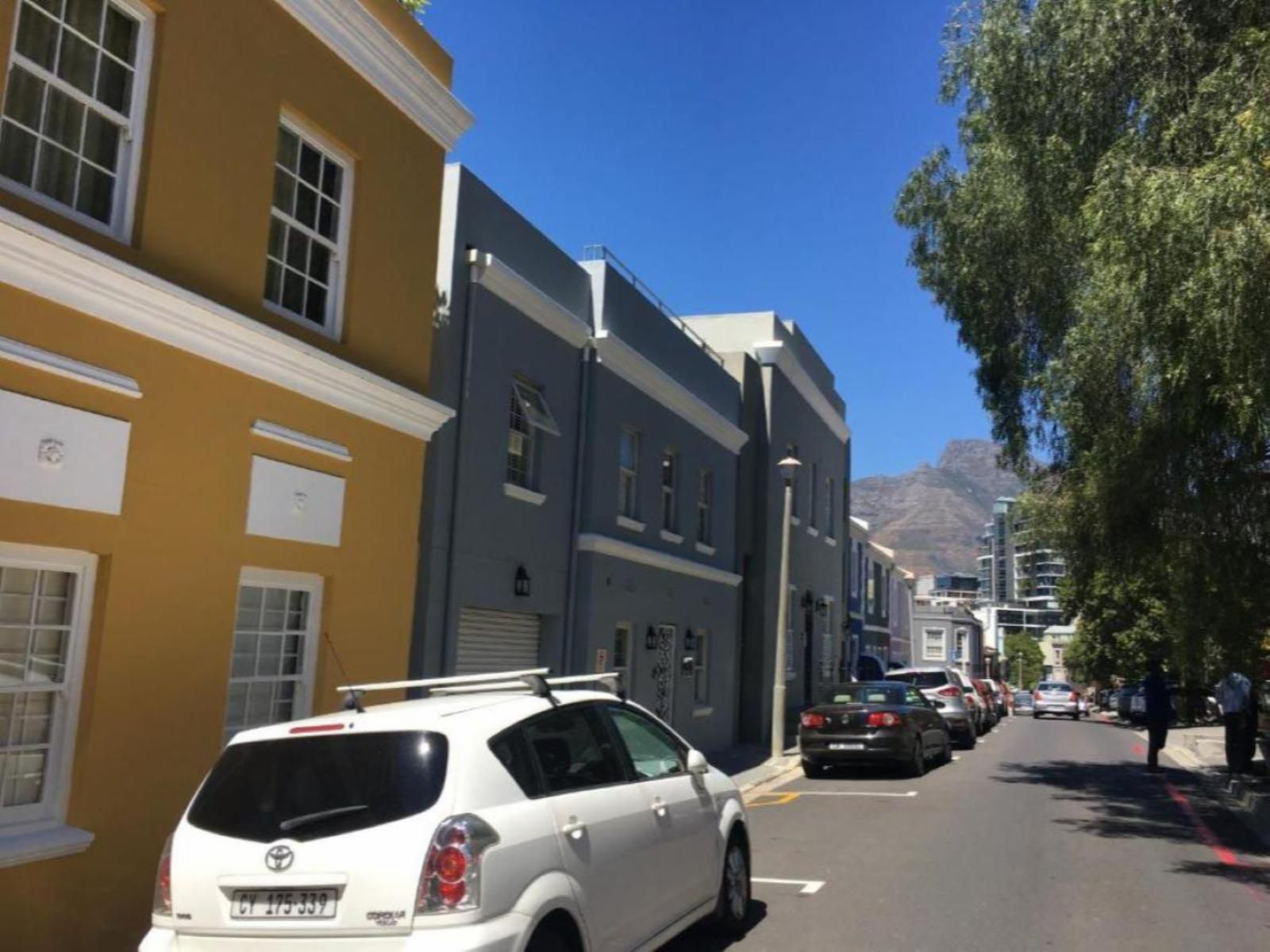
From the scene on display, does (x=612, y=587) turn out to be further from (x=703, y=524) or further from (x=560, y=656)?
(x=703, y=524)

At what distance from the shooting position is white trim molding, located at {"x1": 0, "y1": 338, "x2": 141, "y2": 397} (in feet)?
18.3

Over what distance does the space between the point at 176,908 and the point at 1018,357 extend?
12.3 meters

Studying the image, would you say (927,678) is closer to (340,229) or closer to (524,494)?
(524,494)

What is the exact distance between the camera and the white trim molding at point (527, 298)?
1230 centimetres

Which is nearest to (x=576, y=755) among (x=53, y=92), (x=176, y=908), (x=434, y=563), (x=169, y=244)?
(x=176, y=908)

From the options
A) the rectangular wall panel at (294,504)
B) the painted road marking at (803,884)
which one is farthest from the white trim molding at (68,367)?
the painted road marking at (803,884)

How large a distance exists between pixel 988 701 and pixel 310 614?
1020 inches

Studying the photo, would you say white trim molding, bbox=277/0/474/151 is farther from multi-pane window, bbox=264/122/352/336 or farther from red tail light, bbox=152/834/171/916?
red tail light, bbox=152/834/171/916

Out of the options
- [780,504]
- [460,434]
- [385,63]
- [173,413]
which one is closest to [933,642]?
[780,504]

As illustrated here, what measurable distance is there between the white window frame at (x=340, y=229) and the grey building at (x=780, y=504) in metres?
14.6

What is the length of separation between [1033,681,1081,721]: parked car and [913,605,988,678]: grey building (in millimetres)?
27985

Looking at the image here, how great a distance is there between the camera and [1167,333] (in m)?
9.00

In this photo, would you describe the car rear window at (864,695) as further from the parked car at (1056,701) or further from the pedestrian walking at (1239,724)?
the parked car at (1056,701)

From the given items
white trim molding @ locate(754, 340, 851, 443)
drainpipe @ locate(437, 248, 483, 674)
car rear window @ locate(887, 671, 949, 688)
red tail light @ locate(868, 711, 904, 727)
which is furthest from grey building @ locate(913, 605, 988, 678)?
drainpipe @ locate(437, 248, 483, 674)
